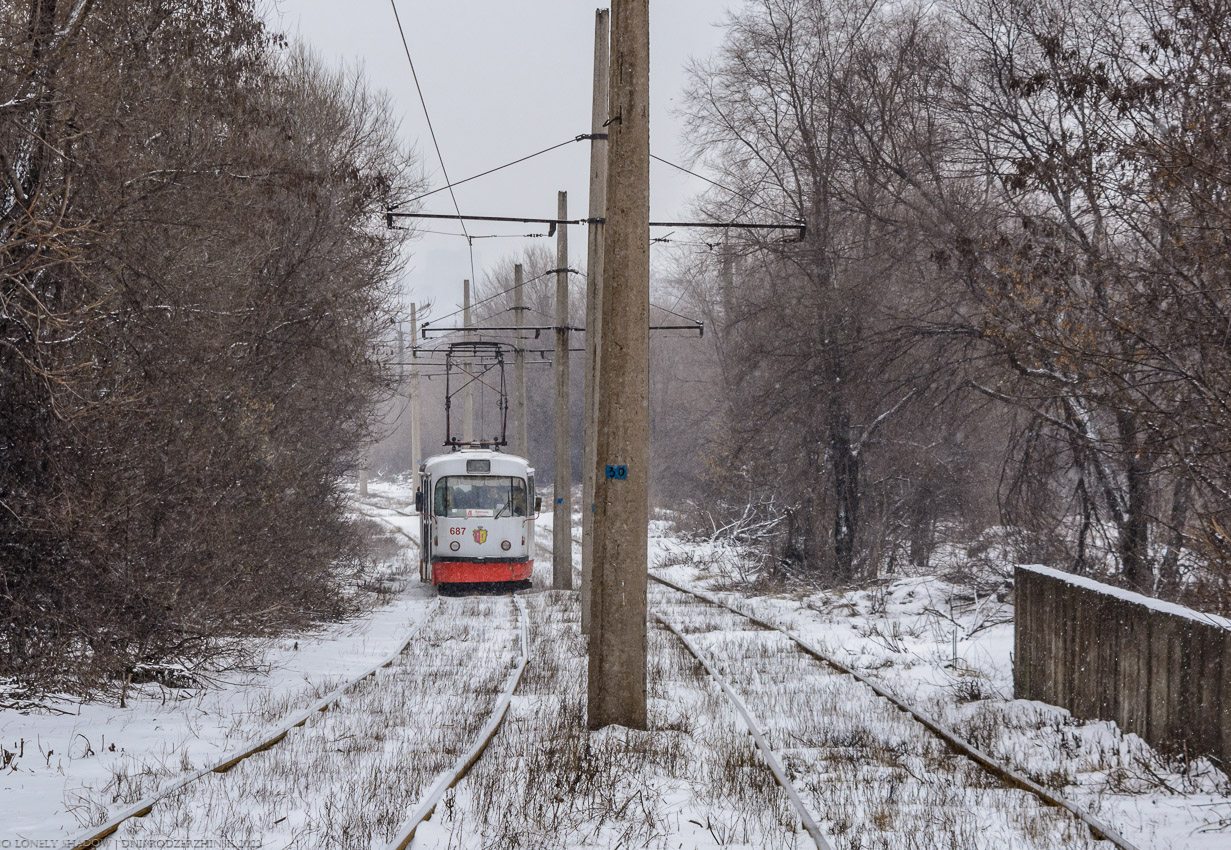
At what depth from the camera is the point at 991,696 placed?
9.99m

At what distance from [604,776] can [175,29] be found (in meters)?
8.37

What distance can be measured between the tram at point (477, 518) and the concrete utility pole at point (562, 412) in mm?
1023

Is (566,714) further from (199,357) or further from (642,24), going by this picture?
(642,24)

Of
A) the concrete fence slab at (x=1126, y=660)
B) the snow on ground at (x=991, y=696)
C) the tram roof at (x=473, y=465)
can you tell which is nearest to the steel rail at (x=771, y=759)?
the snow on ground at (x=991, y=696)

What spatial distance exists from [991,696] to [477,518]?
47.8 ft

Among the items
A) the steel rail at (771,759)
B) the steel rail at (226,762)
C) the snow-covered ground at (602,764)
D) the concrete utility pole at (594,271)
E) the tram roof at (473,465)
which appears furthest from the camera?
the tram roof at (473,465)

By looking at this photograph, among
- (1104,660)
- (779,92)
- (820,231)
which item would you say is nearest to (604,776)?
(1104,660)

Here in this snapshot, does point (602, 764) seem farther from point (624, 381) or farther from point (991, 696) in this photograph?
point (991, 696)

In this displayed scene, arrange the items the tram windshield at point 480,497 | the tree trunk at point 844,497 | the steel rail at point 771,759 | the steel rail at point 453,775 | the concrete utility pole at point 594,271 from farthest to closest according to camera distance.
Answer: the tram windshield at point 480,497 → the tree trunk at point 844,497 → the concrete utility pole at point 594,271 → the steel rail at point 771,759 → the steel rail at point 453,775

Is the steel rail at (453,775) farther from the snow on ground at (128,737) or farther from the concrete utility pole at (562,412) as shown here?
the concrete utility pole at (562,412)

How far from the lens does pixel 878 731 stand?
822 cm

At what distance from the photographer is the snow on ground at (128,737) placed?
19.0 ft

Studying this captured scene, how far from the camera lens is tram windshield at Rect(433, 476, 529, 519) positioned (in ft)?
76.3

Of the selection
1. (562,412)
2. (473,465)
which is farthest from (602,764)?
(473,465)
